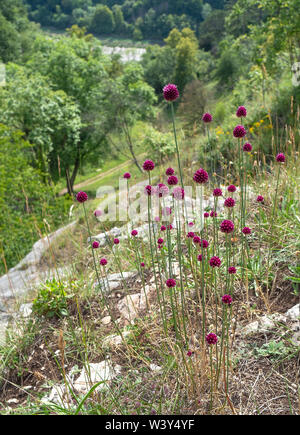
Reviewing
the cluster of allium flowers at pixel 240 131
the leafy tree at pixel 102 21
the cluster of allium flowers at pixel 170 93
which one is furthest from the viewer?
the leafy tree at pixel 102 21

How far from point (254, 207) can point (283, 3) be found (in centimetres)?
665

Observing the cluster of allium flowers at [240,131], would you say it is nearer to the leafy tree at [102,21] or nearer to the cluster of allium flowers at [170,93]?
the cluster of allium flowers at [170,93]

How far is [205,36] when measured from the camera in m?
39.0

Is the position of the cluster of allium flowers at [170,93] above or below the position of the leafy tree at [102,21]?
below

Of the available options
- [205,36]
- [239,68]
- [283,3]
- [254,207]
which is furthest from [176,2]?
[254,207]

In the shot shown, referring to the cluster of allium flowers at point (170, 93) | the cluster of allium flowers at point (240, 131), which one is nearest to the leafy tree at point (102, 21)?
the cluster of allium flowers at point (240, 131)

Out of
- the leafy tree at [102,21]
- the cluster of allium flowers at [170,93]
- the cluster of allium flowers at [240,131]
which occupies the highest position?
the leafy tree at [102,21]

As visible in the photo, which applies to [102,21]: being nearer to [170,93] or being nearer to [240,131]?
[240,131]

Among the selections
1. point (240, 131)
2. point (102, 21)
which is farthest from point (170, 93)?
point (102, 21)

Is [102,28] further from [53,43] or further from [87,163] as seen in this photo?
[87,163]

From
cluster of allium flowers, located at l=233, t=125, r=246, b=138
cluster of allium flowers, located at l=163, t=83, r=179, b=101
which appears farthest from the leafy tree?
cluster of allium flowers, located at l=163, t=83, r=179, b=101

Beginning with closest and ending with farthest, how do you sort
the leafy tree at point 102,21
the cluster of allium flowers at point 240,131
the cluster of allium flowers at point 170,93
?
the cluster of allium flowers at point 170,93
the cluster of allium flowers at point 240,131
the leafy tree at point 102,21

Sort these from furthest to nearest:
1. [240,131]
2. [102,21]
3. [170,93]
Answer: [102,21]
[240,131]
[170,93]

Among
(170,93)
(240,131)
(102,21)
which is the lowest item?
(240,131)
